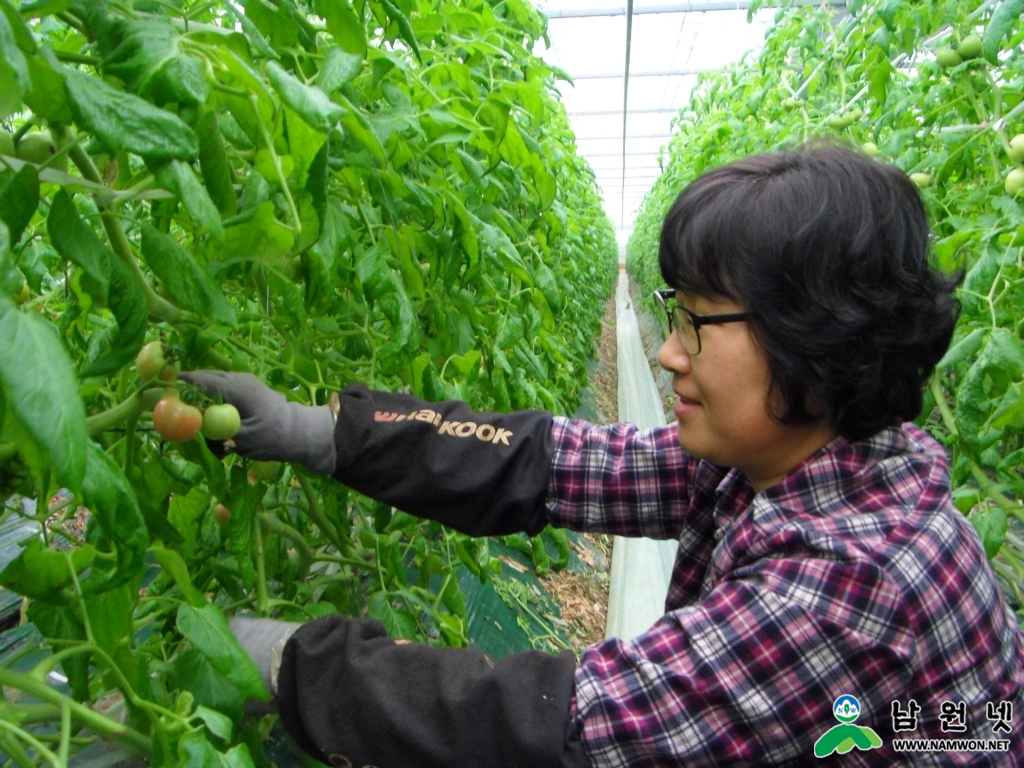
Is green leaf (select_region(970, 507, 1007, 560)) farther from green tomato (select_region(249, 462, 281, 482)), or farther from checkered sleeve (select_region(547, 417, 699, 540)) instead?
green tomato (select_region(249, 462, 281, 482))

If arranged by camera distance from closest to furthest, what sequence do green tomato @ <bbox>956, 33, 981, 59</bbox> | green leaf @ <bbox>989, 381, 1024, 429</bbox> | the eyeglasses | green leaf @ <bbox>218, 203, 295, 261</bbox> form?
green leaf @ <bbox>218, 203, 295, 261</bbox>
the eyeglasses
green leaf @ <bbox>989, 381, 1024, 429</bbox>
green tomato @ <bbox>956, 33, 981, 59</bbox>

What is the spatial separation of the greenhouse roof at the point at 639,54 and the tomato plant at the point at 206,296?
4567 millimetres

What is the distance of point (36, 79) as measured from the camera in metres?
0.56

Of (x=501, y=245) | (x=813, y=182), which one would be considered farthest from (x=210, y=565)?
(x=813, y=182)

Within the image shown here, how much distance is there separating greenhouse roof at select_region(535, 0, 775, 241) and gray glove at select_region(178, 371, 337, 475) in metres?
4.80

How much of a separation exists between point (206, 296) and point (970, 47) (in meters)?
1.84

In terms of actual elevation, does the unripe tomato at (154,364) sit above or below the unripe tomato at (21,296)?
above

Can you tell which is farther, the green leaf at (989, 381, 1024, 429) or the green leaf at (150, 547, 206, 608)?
the green leaf at (989, 381, 1024, 429)

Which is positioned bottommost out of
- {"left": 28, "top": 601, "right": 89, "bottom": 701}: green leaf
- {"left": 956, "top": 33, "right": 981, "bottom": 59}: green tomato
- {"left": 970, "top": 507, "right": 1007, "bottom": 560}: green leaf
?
{"left": 970, "top": 507, "right": 1007, "bottom": 560}: green leaf

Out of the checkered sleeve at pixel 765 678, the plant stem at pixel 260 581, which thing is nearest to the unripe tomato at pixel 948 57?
the checkered sleeve at pixel 765 678

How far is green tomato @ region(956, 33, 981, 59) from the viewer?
192 cm

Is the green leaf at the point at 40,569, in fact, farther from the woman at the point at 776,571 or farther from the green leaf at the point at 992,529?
the green leaf at the point at 992,529

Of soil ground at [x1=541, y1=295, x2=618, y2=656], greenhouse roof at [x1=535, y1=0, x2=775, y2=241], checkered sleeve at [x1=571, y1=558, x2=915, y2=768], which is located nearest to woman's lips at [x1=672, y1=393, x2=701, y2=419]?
checkered sleeve at [x1=571, y1=558, x2=915, y2=768]

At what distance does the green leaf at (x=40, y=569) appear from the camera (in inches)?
27.6
